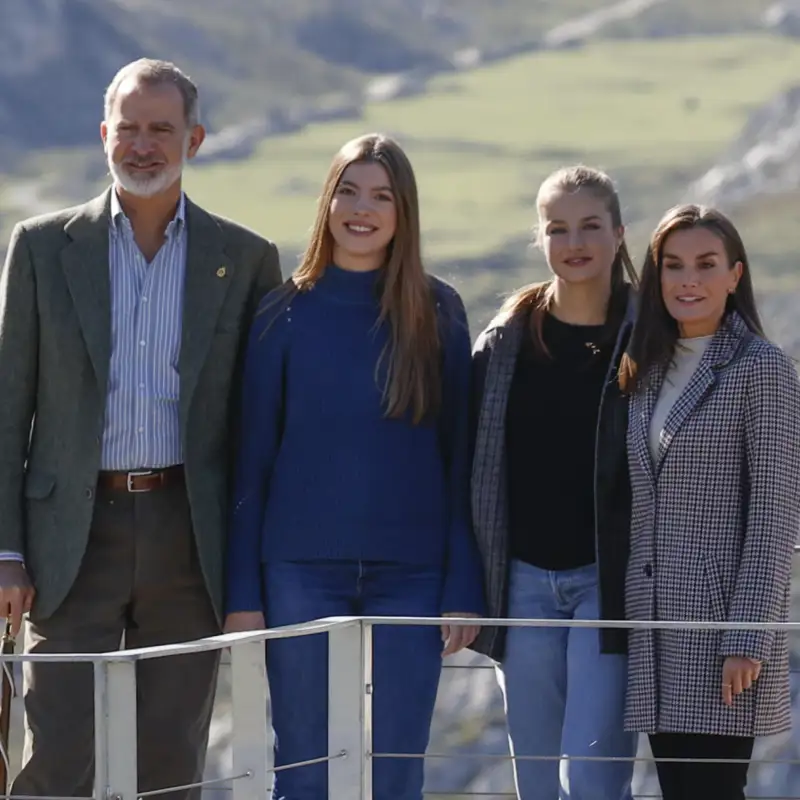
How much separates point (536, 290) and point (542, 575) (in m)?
0.49

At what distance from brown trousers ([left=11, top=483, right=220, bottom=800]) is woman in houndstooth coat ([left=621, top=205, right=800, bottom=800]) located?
752mm

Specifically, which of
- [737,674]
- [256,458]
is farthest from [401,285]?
[737,674]

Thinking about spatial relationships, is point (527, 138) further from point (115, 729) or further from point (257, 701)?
point (115, 729)

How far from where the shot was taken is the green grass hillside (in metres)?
38.3

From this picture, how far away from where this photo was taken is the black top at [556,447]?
2832 millimetres

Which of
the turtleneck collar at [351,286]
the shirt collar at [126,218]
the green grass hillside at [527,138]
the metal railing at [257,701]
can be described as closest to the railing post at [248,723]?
the metal railing at [257,701]

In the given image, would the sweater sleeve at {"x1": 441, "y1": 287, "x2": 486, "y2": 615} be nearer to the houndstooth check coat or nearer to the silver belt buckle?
the houndstooth check coat

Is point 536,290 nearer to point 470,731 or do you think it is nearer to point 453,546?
point 453,546

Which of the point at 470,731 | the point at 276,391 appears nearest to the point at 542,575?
the point at 276,391

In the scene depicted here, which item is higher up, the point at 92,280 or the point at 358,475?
the point at 92,280

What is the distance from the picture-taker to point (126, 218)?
9.77 ft

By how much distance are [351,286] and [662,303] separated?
1.68ft

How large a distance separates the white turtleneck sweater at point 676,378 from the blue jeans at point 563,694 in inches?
9.7

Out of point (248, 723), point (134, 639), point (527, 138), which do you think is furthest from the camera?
point (527, 138)
